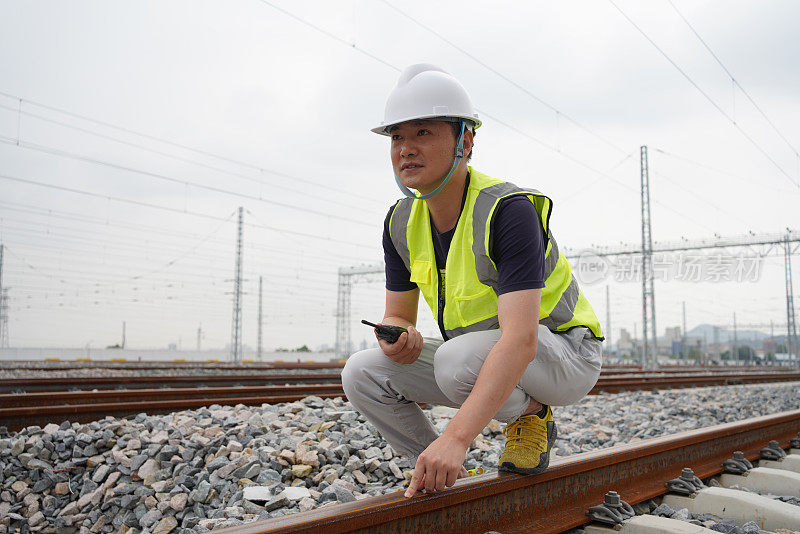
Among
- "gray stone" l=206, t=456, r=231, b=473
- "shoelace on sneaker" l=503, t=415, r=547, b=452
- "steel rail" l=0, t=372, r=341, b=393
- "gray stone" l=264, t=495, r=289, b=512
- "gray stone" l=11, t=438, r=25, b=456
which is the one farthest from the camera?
"steel rail" l=0, t=372, r=341, b=393

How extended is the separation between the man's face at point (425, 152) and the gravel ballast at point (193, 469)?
1.57 meters

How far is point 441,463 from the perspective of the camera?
1.74m

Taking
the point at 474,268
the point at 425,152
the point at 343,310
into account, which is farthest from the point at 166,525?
the point at 343,310

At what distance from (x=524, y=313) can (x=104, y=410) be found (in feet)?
15.1

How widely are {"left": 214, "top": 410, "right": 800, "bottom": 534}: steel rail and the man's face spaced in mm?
1075

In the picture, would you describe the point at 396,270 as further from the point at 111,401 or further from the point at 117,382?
the point at 117,382

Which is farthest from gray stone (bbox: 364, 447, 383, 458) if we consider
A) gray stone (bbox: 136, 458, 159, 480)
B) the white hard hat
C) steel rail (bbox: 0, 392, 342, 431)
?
steel rail (bbox: 0, 392, 342, 431)

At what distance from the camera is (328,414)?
15.4ft

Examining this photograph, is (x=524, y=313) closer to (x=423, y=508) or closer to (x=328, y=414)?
(x=423, y=508)

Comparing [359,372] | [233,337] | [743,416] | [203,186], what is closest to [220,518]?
[359,372]

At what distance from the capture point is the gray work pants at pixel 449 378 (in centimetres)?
215

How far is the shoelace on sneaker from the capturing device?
2.36 metres

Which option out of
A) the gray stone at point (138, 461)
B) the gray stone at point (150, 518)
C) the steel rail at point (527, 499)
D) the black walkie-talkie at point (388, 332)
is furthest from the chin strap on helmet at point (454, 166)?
the gray stone at point (138, 461)

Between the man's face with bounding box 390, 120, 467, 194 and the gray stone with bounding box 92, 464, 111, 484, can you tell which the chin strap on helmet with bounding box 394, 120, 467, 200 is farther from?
the gray stone with bounding box 92, 464, 111, 484
